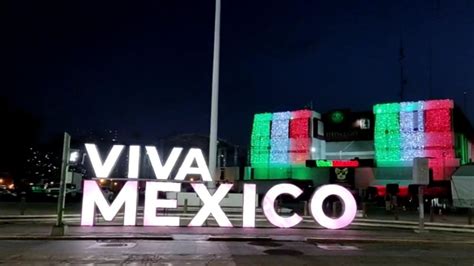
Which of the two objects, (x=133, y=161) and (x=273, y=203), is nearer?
(x=273, y=203)

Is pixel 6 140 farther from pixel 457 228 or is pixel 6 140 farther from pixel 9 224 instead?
pixel 457 228

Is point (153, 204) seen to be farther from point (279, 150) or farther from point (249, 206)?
point (279, 150)

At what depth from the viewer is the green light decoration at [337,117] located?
241 ft

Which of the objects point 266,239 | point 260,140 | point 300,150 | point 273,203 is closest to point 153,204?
point 273,203

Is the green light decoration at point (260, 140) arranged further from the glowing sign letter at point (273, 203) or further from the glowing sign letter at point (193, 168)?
the glowing sign letter at point (273, 203)

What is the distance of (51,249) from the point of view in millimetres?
15320

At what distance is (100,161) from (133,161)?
4.97 feet

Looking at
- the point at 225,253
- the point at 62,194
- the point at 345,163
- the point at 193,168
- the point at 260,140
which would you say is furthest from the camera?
the point at 260,140

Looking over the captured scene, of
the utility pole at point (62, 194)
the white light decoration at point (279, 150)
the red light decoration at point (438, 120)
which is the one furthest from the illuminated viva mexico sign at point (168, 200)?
the white light decoration at point (279, 150)

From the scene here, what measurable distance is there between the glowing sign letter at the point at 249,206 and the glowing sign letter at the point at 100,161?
6173 mm

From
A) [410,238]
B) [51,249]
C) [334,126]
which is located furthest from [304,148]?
[51,249]

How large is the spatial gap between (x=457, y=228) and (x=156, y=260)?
→ 58.3 ft

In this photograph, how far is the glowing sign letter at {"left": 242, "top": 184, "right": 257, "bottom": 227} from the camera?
78.8ft

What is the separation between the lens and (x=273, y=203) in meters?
23.7
